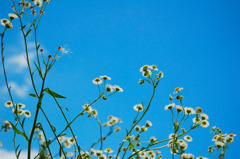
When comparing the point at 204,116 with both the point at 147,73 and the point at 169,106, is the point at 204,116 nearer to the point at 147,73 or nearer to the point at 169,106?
the point at 169,106

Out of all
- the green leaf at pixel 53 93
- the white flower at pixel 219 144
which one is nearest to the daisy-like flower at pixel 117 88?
the green leaf at pixel 53 93

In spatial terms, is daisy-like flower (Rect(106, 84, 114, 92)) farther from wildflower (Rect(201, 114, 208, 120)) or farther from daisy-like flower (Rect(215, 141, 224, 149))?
daisy-like flower (Rect(215, 141, 224, 149))

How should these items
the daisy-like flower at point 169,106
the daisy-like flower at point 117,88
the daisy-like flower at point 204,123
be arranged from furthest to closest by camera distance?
the daisy-like flower at point 117,88
the daisy-like flower at point 169,106
the daisy-like flower at point 204,123

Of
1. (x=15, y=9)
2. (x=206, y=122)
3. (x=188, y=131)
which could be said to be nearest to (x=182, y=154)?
(x=188, y=131)

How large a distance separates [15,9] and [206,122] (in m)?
2.06

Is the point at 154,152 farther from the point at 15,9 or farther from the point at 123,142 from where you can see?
the point at 15,9

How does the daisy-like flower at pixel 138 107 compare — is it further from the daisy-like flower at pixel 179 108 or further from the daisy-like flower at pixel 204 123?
the daisy-like flower at pixel 204 123

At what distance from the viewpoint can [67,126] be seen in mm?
1729

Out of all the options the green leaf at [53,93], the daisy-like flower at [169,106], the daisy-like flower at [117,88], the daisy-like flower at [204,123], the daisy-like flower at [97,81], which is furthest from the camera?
the daisy-like flower at [97,81]

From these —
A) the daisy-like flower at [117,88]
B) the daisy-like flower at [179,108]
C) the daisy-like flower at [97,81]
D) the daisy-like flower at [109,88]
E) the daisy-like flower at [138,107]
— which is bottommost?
the daisy-like flower at [179,108]

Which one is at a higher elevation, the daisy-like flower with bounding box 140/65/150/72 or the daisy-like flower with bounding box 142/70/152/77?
the daisy-like flower with bounding box 140/65/150/72

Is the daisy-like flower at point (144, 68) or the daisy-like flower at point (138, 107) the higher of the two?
the daisy-like flower at point (144, 68)

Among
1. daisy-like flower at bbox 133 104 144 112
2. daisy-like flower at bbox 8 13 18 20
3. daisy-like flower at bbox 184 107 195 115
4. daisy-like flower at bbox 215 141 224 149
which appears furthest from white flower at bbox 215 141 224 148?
daisy-like flower at bbox 8 13 18 20

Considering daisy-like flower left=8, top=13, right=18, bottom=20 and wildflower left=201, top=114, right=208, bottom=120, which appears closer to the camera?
wildflower left=201, top=114, right=208, bottom=120
